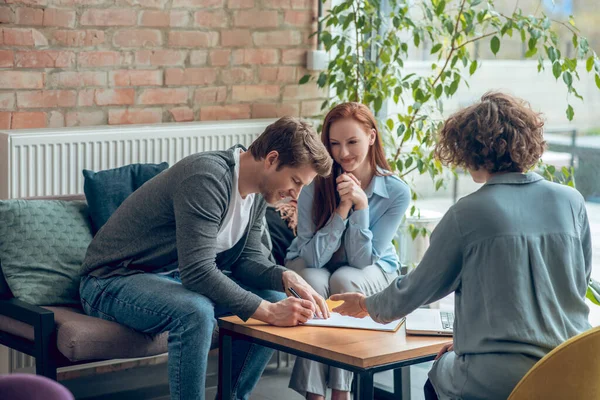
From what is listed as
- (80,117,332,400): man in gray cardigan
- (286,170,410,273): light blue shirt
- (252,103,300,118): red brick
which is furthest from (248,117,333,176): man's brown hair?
(252,103,300,118): red brick

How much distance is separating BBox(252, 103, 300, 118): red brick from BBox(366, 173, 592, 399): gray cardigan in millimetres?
2320

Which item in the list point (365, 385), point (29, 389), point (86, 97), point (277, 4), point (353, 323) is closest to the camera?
point (29, 389)

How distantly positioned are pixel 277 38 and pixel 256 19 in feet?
0.48

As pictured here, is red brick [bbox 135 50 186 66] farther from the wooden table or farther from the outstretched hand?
the outstretched hand

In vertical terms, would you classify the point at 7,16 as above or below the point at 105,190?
above

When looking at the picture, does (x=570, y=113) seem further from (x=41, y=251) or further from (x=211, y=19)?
(x=41, y=251)

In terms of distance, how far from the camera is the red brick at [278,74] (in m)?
4.29

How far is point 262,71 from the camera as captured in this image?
429 cm

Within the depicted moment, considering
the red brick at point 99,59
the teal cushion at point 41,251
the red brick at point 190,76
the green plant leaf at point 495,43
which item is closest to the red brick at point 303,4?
the red brick at point 190,76

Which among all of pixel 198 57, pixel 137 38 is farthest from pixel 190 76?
pixel 137 38

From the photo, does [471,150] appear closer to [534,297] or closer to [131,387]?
[534,297]

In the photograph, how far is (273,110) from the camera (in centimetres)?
435

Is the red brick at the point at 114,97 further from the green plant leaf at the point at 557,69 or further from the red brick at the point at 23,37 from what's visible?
the green plant leaf at the point at 557,69

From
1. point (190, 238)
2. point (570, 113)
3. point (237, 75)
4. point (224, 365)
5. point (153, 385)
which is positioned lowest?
point (153, 385)
